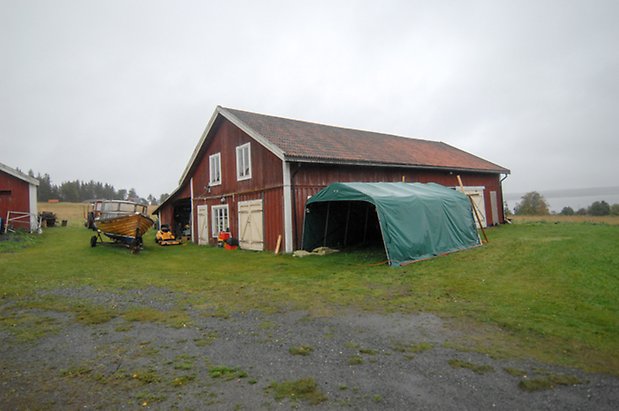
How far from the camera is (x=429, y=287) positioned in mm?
7457

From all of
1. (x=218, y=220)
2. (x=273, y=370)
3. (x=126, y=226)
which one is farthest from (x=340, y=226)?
(x=273, y=370)

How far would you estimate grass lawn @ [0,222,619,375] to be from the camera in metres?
4.59

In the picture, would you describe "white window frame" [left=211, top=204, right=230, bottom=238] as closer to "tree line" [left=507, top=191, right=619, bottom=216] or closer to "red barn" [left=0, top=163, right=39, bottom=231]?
"red barn" [left=0, top=163, right=39, bottom=231]

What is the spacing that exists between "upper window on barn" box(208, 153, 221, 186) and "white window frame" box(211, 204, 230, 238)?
4.23 feet

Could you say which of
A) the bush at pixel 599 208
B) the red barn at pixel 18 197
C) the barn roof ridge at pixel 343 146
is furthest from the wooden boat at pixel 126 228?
the bush at pixel 599 208

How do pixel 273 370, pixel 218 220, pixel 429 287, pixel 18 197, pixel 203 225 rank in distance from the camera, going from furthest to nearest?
1. pixel 18 197
2. pixel 203 225
3. pixel 218 220
4. pixel 429 287
5. pixel 273 370

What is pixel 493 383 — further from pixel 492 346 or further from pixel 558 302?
pixel 558 302

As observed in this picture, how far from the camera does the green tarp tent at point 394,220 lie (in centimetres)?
1050

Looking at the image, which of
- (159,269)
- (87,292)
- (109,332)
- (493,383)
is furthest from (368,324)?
(159,269)

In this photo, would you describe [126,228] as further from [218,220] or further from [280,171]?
[280,171]

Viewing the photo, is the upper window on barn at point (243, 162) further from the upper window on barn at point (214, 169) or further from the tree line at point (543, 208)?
the tree line at point (543, 208)

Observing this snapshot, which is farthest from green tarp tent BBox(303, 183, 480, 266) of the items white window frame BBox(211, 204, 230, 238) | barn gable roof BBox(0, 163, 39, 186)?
barn gable roof BBox(0, 163, 39, 186)

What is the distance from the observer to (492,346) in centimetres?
428

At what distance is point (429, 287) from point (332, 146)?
32.0 feet
